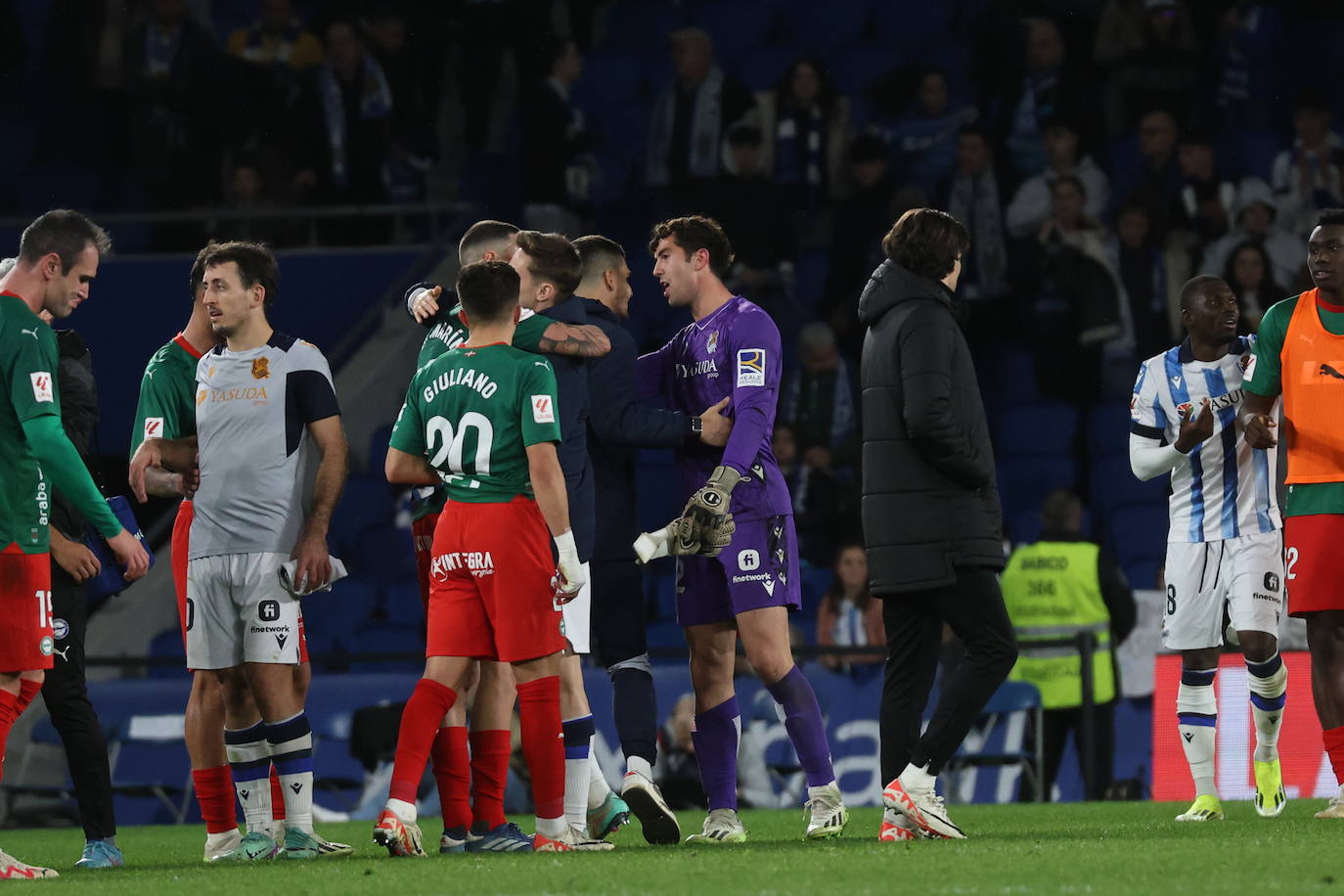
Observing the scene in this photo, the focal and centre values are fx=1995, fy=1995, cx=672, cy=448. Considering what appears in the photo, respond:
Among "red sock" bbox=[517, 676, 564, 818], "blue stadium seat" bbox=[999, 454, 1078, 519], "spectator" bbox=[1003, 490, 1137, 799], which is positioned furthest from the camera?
"blue stadium seat" bbox=[999, 454, 1078, 519]

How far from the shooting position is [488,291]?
22.6 feet

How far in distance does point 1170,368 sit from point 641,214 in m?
8.61

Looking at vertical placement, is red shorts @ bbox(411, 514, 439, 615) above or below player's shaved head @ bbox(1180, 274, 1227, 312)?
below

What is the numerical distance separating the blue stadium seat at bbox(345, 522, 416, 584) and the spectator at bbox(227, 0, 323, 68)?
4538 mm

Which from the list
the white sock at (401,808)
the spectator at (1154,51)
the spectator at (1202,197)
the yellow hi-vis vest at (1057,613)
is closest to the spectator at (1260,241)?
the spectator at (1202,197)

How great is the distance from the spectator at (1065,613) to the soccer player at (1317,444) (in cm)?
382

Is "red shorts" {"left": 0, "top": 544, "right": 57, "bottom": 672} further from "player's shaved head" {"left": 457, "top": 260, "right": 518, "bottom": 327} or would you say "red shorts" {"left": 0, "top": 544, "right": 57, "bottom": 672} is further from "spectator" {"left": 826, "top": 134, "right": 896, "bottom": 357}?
"spectator" {"left": 826, "top": 134, "right": 896, "bottom": 357}

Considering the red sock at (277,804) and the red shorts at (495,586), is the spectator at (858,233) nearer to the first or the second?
the red sock at (277,804)

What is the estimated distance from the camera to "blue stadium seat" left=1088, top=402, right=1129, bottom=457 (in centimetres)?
1475

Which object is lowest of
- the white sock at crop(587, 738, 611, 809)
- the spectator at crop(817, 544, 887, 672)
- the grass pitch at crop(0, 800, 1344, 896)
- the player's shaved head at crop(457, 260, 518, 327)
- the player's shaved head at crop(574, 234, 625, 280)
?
the grass pitch at crop(0, 800, 1344, 896)

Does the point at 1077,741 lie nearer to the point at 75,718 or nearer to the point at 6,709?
the point at 75,718

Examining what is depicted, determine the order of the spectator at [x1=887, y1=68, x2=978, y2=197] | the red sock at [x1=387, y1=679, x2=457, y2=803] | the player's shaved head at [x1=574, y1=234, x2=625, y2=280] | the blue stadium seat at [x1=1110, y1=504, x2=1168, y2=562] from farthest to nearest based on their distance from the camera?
the spectator at [x1=887, y1=68, x2=978, y2=197] → the blue stadium seat at [x1=1110, y1=504, x2=1168, y2=562] → the player's shaved head at [x1=574, y1=234, x2=625, y2=280] → the red sock at [x1=387, y1=679, x2=457, y2=803]

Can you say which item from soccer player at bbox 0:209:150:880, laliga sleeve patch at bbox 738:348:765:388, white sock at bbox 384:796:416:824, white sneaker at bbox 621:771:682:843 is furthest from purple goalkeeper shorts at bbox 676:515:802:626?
soccer player at bbox 0:209:150:880

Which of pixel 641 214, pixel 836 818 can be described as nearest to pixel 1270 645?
pixel 836 818
